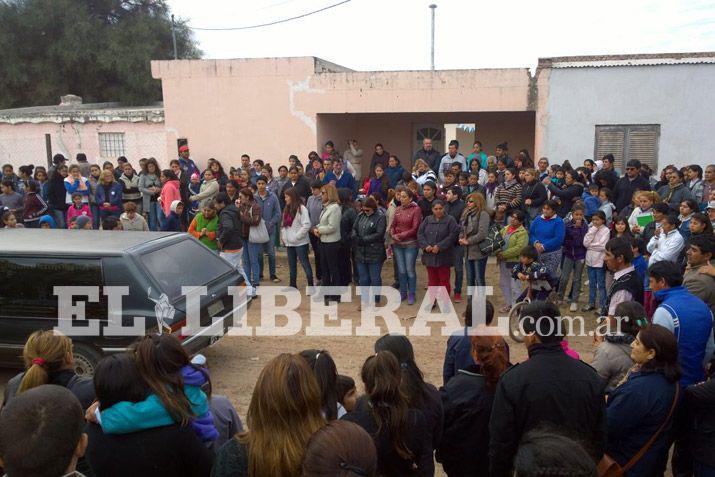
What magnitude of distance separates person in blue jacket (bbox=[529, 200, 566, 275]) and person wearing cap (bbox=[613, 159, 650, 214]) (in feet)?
7.54

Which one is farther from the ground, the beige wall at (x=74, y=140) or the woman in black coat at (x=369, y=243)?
the beige wall at (x=74, y=140)

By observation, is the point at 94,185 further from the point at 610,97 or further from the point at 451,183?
the point at 610,97

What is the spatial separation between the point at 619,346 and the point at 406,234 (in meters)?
5.09

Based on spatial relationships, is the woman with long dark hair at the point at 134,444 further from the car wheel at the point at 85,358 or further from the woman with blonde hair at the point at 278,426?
the car wheel at the point at 85,358

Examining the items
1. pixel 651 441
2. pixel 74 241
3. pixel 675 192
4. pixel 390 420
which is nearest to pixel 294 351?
pixel 74 241

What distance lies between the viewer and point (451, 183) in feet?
36.1

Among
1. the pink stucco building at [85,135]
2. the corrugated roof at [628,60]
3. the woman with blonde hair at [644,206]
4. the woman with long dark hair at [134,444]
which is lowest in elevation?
the woman with long dark hair at [134,444]

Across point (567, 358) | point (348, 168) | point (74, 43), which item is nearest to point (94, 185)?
point (348, 168)

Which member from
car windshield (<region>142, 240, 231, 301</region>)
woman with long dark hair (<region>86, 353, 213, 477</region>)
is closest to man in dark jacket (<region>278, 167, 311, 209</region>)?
car windshield (<region>142, 240, 231, 301</region>)

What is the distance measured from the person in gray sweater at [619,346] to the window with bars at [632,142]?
994 centimetres

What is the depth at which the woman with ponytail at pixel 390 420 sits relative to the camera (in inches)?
121

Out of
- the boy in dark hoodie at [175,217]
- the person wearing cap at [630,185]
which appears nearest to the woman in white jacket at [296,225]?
the boy in dark hoodie at [175,217]

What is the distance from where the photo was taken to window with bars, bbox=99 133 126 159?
18.3 m

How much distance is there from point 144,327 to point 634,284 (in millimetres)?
4761
